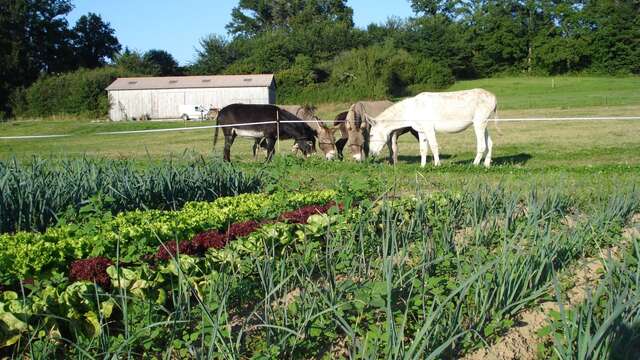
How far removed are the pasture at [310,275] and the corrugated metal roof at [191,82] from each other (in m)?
43.8

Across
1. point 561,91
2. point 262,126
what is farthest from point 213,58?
point 262,126

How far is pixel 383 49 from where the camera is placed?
197 ft

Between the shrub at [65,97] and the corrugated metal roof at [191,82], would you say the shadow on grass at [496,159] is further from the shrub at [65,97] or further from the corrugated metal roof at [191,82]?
the shrub at [65,97]

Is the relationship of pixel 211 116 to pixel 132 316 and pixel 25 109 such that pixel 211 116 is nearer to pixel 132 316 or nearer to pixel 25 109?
pixel 25 109

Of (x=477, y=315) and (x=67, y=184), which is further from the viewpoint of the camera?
(x=67, y=184)

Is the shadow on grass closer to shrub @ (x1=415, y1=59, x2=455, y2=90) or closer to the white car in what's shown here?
the white car

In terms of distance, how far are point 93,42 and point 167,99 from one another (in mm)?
30263

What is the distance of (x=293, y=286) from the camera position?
12.8ft

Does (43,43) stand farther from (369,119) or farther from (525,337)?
(525,337)

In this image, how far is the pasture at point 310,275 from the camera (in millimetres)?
2945

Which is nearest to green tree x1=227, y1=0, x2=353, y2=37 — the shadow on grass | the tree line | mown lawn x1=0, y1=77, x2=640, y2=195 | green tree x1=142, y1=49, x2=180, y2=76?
the tree line

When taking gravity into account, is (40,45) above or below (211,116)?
above

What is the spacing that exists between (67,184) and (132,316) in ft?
11.0

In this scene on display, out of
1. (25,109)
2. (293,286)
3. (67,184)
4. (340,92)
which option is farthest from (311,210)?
(25,109)
